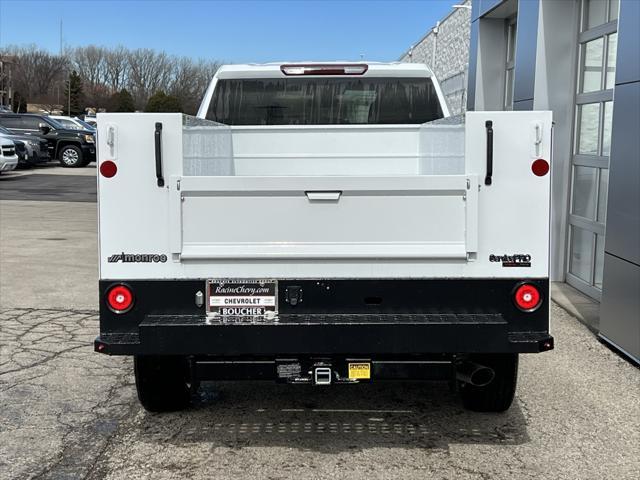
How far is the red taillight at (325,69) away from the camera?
577cm

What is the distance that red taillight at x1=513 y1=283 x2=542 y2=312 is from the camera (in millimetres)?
3754

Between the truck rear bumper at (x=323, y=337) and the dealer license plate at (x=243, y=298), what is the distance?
3.8 inches

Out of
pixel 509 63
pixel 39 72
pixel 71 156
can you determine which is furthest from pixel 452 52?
pixel 39 72

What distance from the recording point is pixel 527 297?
3.76 meters

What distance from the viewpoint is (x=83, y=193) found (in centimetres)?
1939

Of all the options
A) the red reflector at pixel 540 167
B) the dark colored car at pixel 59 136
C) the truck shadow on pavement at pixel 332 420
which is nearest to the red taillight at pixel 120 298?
the truck shadow on pavement at pixel 332 420

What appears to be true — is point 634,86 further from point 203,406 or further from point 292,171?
point 203,406

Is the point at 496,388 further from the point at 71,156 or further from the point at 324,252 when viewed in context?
the point at 71,156

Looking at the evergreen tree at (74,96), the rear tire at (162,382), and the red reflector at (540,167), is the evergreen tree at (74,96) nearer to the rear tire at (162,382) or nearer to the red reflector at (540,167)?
the rear tire at (162,382)

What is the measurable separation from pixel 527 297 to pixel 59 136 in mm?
27359

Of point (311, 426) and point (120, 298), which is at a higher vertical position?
point (120, 298)

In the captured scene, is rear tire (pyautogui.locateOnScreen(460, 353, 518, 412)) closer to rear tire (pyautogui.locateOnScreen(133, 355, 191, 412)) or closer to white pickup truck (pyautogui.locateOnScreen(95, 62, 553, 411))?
white pickup truck (pyautogui.locateOnScreen(95, 62, 553, 411))

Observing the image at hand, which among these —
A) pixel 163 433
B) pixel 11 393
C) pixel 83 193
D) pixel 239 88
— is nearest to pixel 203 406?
pixel 163 433

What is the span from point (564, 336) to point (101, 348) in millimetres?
4465
